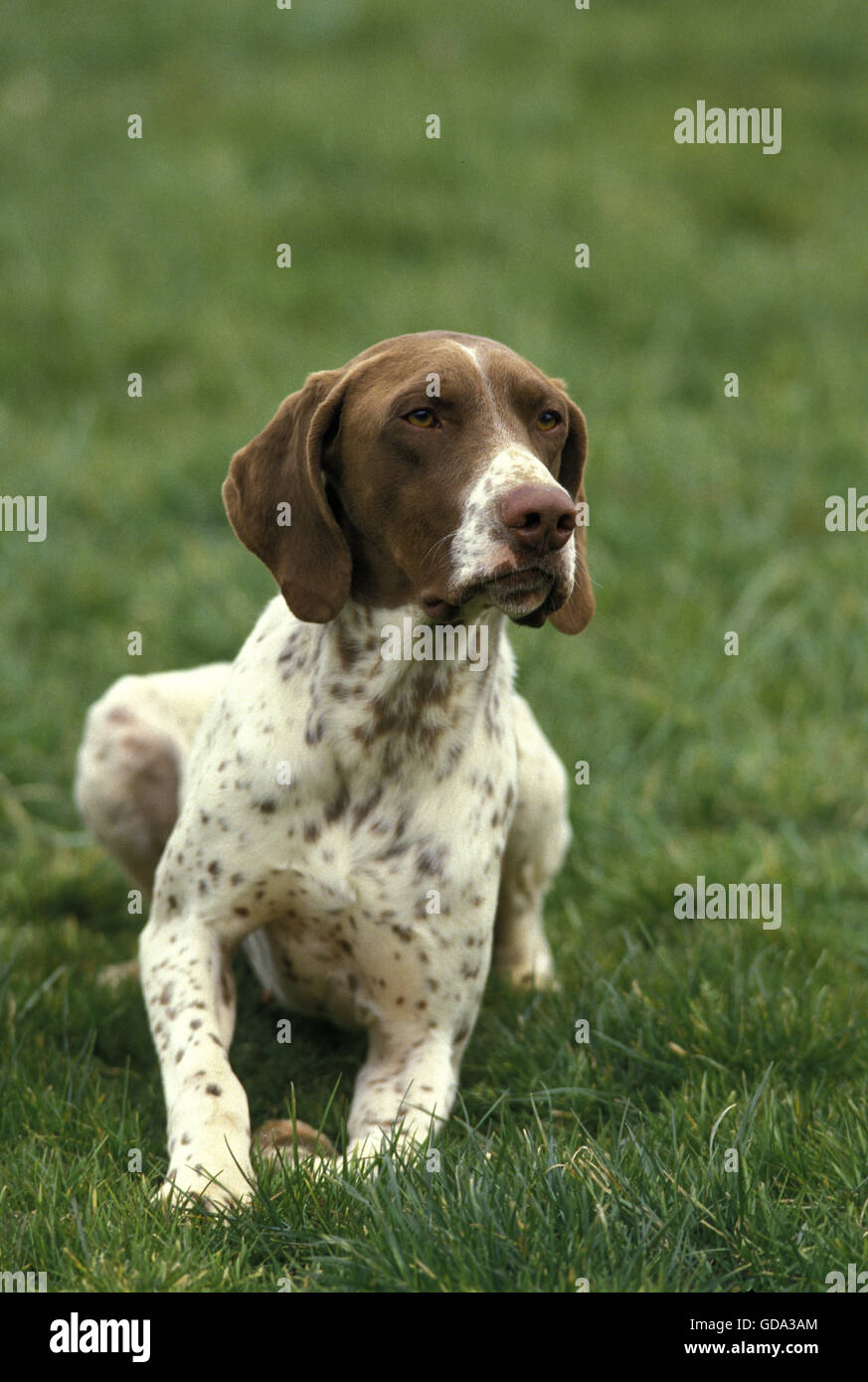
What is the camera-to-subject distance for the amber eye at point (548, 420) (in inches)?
131

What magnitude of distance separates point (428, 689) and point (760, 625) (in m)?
2.91

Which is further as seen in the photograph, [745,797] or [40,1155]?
[745,797]

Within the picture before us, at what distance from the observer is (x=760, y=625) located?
6.09 m

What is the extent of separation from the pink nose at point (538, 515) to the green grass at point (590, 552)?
112 centimetres

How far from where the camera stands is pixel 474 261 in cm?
845

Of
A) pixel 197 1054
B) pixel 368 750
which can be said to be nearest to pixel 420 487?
pixel 368 750

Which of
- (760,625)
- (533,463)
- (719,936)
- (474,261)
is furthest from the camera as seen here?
(474,261)

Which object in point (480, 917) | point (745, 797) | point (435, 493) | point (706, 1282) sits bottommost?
point (706, 1282)

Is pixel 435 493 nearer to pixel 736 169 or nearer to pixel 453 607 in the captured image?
pixel 453 607

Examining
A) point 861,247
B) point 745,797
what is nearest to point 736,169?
point 861,247

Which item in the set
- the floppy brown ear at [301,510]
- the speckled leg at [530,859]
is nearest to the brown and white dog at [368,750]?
the floppy brown ear at [301,510]

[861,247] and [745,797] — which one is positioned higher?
[861,247]

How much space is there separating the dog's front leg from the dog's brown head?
0.77 meters

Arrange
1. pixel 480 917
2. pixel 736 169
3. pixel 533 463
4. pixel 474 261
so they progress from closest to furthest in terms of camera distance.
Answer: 1. pixel 533 463
2. pixel 480 917
3. pixel 474 261
4. pixel 736 169
